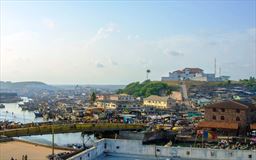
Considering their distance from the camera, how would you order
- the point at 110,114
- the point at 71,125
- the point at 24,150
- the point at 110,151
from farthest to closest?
the point at 110,114, the point at 71,125, the point at 24,150, the point at 110,151

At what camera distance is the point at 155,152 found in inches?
735

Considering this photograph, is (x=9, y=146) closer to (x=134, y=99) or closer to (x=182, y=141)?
(x=182, y=141)

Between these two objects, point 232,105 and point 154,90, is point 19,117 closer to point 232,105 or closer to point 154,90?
point 154,90

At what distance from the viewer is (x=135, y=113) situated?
82.8m

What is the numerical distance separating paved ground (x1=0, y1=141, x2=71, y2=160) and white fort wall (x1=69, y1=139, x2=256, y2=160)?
72.9ft

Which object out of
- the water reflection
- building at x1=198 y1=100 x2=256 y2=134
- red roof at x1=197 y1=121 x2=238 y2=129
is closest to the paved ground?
the water reflection

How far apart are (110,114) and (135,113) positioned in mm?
5698

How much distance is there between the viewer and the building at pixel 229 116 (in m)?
56.7

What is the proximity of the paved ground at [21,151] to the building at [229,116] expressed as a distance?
22750mm

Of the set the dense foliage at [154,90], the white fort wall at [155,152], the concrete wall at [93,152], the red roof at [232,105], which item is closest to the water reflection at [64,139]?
the red roof at [232,105]

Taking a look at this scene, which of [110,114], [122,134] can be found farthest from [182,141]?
[110,114]

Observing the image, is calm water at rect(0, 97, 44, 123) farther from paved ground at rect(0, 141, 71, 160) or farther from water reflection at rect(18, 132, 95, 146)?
paved ground at rect(0, 141, 71, 160)

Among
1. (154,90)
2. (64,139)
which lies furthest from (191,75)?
(64,139)

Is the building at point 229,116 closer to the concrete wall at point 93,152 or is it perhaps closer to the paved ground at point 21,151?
the paved ground at point 21,151
